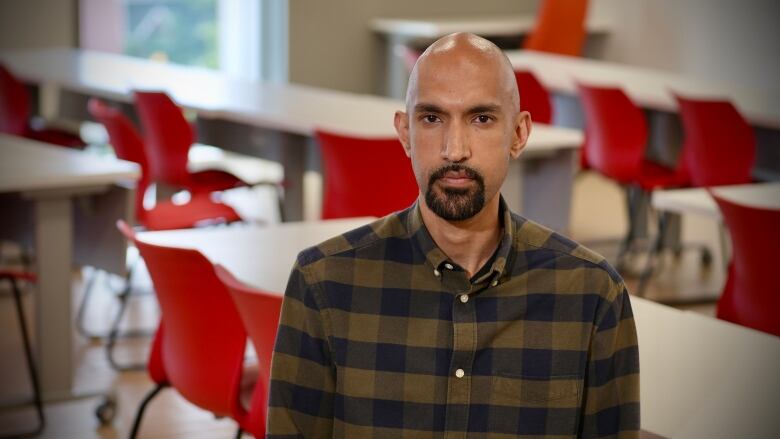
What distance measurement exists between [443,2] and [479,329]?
29.1 ft

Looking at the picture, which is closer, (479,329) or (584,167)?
(479,329)

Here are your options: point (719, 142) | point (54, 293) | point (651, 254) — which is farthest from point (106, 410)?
point (719, 142)

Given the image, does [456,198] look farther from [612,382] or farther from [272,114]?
[272,114]

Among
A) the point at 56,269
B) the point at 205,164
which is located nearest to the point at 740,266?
the point at 56,269

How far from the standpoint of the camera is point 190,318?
307cm

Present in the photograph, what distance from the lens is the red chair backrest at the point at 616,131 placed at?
20.3ft

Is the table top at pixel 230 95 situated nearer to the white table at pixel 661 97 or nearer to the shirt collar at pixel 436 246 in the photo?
the white table at pixel 661 97

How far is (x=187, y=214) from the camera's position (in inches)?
200

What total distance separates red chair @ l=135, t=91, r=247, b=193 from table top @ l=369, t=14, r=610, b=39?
13.3ft

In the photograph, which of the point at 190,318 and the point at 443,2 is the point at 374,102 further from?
the point at 443,2

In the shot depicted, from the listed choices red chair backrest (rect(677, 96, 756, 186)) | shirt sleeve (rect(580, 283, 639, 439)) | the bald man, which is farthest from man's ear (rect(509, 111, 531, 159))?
red chair backrest (rect(677, 96, 756, 186))

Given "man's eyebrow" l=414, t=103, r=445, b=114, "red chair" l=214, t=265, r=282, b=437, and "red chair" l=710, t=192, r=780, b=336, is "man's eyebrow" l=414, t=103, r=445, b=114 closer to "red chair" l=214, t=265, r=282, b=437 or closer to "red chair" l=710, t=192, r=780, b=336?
"red chair" l=214, t=265, r=282, b=437

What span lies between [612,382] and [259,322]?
1044mm

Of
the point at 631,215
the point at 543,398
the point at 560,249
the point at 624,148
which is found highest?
the point at 560,249
